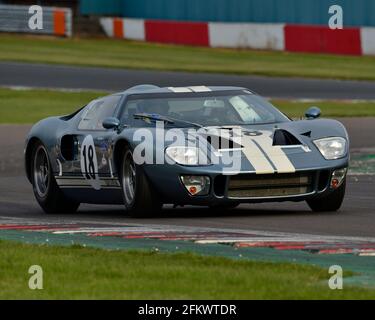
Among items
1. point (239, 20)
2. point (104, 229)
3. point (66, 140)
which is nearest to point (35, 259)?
point (104, 229)

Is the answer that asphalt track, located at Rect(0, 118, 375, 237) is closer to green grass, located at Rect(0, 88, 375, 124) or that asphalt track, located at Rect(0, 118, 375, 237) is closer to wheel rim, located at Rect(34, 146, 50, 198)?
wheel rim, located at Rect(34, 146, 50, 198)

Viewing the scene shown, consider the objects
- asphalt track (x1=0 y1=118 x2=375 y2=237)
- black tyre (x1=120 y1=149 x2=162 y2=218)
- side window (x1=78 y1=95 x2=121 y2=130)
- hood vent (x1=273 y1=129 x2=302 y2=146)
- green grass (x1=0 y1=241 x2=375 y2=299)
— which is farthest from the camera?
side window (x1=78 y1=95 x2=121 y2=130)

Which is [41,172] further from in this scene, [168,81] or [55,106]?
[168,81]

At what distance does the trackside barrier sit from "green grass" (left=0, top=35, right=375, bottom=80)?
447mm

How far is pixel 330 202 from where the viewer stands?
12.2 meters

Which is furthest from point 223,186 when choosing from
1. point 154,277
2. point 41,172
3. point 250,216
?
point 154,277

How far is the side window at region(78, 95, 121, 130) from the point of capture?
507 inches

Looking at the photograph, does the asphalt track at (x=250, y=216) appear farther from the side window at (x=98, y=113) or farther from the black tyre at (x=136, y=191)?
the side window at (x=98, y=113)

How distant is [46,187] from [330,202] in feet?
9.80

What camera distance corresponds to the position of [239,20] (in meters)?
45.6

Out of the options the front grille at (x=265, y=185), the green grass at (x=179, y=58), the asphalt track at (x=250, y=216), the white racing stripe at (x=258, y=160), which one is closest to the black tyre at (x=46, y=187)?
the asphalt track at (x=250, y=216)

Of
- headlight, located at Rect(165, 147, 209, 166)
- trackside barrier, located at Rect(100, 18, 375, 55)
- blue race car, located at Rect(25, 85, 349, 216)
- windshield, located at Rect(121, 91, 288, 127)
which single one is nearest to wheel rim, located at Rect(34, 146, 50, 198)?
blue race car, located at Rect(25, 85, 349, 216)

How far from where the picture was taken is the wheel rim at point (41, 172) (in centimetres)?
1361

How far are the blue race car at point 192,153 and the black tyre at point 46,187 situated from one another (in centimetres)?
2
